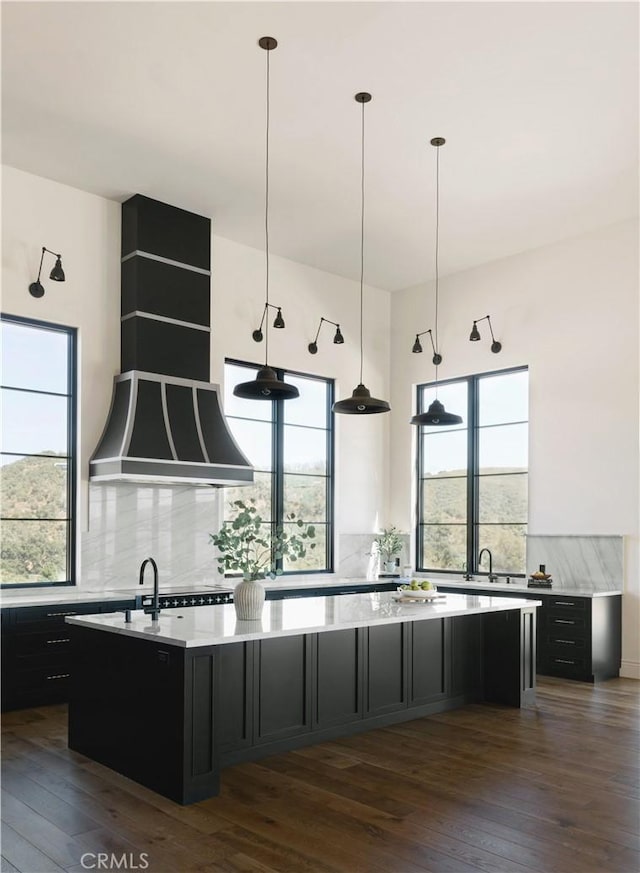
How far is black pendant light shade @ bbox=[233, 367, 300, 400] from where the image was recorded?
195 inches

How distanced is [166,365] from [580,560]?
4.25 metres

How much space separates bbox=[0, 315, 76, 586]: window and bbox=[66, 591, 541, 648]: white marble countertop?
1967 millimetres

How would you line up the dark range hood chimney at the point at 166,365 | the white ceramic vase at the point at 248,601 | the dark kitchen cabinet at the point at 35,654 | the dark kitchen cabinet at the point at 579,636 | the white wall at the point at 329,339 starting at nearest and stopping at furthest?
the white ceramic vase at the point at 248,601 → the dark kitchen cabinet at the point at 35,654 → the dark range hood chimney at the point at 166,365 → the dark kitchen cabinet at the point at 579,636 → the white wall at the point at 329,339

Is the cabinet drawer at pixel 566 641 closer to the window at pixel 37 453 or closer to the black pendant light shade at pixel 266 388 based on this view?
the black pendant light shade at pixel 266 388

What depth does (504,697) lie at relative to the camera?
5.90 metres

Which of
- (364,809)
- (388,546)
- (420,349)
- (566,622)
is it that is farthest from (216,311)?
(364,809)

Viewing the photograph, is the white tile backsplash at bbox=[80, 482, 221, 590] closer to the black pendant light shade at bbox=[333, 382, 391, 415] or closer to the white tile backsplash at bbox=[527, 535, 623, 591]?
the black pendant light shade at bbox=[333, 382, 391, 415]

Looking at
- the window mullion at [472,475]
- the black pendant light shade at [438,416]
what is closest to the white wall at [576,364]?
the window mullion at [472,475]

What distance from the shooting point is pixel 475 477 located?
342 inches

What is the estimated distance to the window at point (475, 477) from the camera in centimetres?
829

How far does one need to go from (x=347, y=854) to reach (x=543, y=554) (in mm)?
5011

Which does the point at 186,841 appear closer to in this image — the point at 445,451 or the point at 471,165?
the point at 471,165

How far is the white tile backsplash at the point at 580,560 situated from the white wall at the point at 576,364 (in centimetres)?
8

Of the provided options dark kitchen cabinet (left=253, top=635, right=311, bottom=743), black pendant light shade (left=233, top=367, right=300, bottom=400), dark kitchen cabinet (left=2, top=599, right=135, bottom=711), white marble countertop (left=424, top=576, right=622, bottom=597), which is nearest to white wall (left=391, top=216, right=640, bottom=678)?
white marble countertop (left=424, top=576, right=622, bottom=597)
